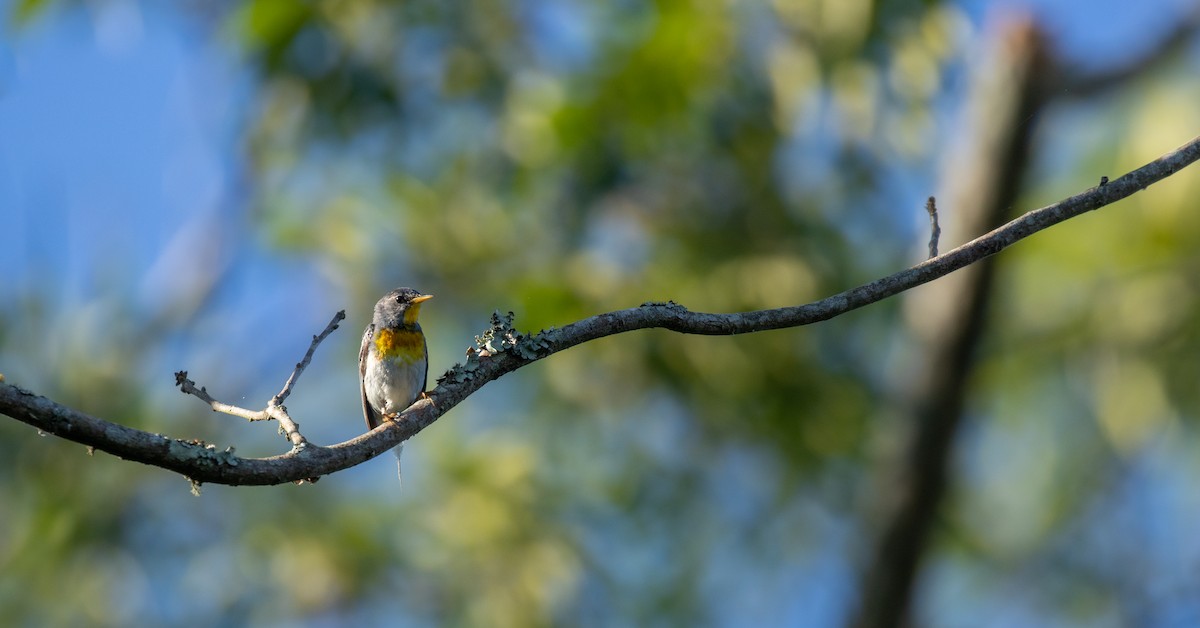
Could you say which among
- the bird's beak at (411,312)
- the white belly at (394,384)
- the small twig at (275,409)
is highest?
the bird's beak at (411,312)

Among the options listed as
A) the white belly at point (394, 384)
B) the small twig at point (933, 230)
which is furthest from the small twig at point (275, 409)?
the white belly at point (394, 384)

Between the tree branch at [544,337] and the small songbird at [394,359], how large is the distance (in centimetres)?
222

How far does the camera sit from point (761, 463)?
12.5 meters

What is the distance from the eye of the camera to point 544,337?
2895 mm

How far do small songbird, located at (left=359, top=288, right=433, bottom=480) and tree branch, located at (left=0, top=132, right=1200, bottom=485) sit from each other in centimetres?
222

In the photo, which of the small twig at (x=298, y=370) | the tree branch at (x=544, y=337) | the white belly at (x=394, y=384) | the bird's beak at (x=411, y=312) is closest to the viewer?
the tree branch at (x=544, y=337)

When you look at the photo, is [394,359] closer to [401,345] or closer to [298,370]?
[401,345]

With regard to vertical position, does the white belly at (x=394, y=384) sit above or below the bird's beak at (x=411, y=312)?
below

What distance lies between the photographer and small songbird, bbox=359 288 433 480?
5.30m

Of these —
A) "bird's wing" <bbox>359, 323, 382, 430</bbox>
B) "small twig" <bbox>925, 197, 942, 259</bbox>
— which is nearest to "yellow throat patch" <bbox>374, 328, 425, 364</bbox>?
"bird's wing" <bbox>359, 323, 382, 430</bbox>

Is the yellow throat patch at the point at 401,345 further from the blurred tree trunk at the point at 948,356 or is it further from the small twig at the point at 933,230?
the blurred tree trunk at the point at 948,356

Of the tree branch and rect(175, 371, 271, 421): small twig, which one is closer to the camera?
the tree branch

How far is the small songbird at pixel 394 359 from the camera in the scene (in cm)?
530

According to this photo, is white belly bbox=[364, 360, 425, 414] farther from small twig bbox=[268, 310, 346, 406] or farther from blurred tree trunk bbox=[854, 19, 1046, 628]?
blurred tree trunk bbox=[854, 19, 1046, 628]
